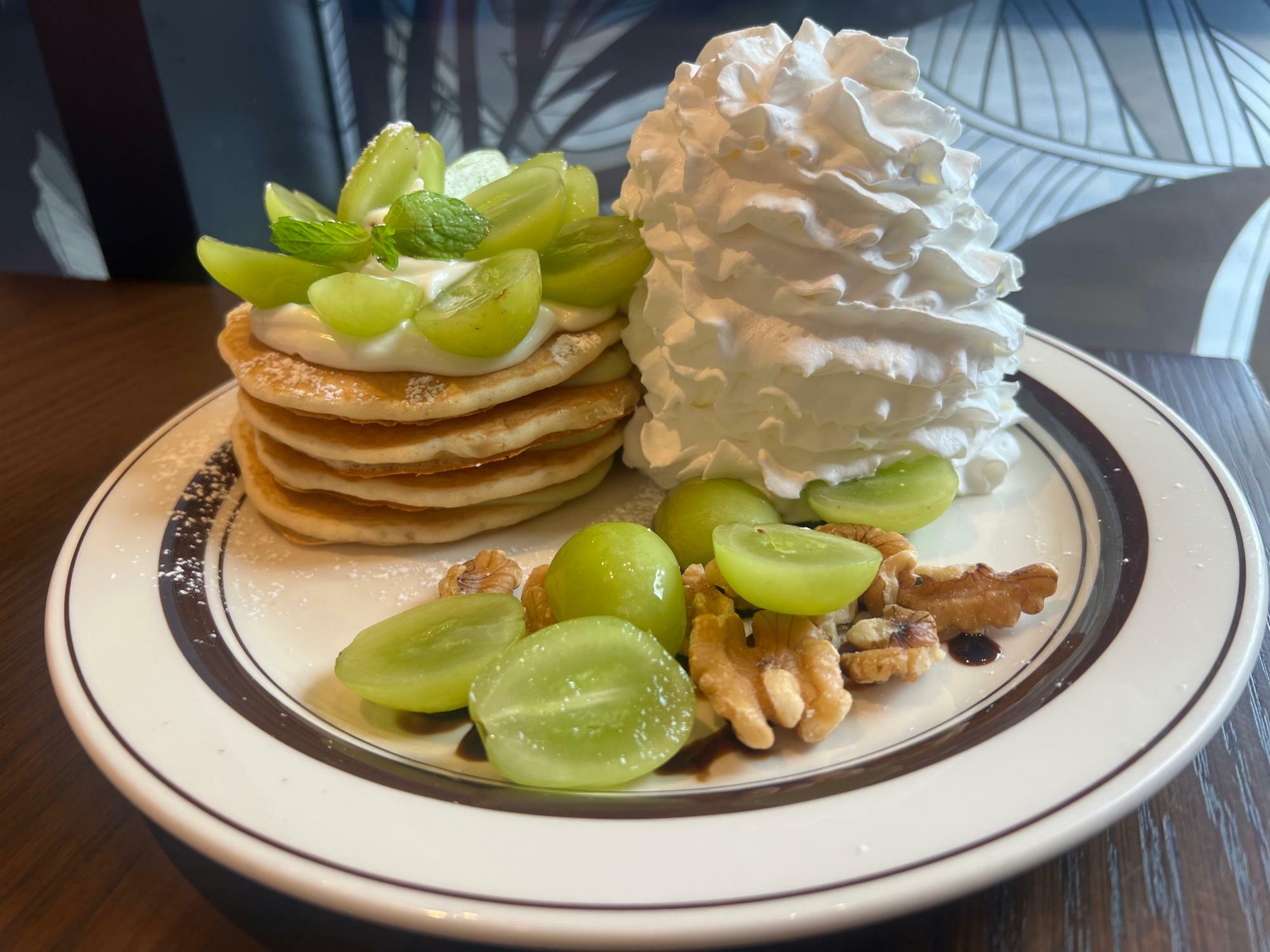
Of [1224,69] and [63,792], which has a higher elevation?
[1224,69]

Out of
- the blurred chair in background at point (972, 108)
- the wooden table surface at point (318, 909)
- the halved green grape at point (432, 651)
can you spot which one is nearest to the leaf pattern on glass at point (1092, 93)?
the blurred chair in background at point (972, 108)

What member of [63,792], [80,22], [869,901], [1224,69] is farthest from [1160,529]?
[80,22]

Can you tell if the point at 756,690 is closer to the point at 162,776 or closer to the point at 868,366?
the point at 868,366

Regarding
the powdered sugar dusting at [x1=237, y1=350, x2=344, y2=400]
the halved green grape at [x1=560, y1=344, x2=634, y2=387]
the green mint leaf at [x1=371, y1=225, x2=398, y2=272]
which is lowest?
the halved green grape at [x1=560, y1=344, x2=634, y2=387]

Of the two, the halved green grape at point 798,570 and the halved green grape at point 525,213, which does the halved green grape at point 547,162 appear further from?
the halved green grape at point 798,570

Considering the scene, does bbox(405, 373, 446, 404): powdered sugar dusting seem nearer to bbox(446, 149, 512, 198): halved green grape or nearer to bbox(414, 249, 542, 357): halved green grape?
bbox(414, 249, 542, 357): halved green grape

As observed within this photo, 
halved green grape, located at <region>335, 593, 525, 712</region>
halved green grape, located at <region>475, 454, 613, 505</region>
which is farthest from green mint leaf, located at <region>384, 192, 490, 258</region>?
halved green grape, located at <region>335, 593, 525, 712</region>

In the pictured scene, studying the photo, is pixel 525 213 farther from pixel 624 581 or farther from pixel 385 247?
pixel 624 581
